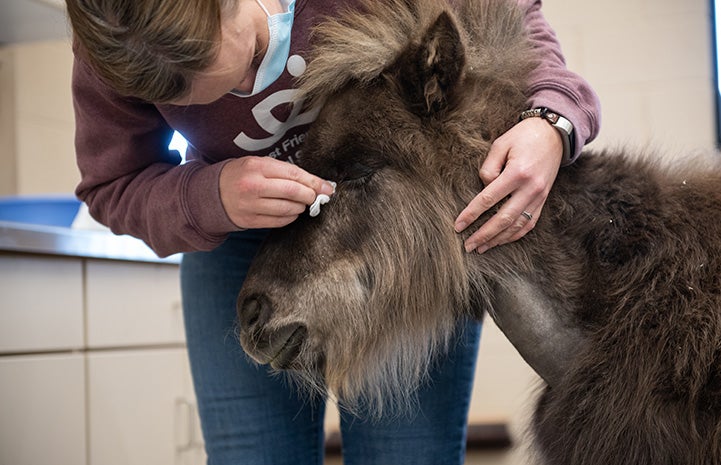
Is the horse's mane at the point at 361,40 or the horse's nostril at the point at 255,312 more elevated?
the horse's mane at the point at 361,40

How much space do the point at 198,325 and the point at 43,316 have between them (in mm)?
821

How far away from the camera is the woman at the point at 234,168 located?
1040mm

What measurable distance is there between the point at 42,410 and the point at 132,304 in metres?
0.49

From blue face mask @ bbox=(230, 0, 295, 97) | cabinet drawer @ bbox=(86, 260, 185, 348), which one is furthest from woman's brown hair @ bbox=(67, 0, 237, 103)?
cabinet drawer @ bbox=(86, 260, 185, 348)

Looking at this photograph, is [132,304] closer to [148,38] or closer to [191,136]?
[191,136]

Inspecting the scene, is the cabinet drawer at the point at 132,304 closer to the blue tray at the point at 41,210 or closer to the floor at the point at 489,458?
the blue tray at the point at 41,210

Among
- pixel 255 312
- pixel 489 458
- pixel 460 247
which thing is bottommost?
pixel 489 458

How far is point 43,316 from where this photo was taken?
2047 millimetres

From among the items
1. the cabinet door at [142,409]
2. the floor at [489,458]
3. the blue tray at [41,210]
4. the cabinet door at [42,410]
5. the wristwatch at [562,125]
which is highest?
the wristwatch at [562,125]

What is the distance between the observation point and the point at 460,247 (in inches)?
49.8

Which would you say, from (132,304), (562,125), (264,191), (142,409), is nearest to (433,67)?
(562,125)

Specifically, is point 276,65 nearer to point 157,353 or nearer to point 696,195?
point 696,195

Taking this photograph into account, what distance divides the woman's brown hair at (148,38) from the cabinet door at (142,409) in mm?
1394

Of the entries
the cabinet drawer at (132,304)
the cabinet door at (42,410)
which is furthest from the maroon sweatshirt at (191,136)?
the cabinet drawer at (132,304)
